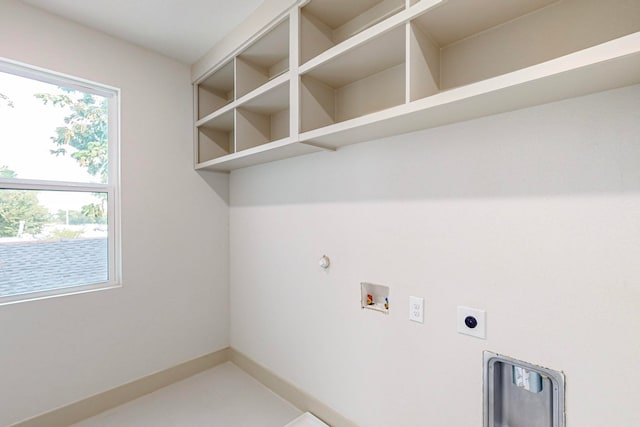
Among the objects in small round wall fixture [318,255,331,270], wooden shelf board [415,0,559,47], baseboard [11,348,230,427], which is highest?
wooden shelf board [415,0,559,47]

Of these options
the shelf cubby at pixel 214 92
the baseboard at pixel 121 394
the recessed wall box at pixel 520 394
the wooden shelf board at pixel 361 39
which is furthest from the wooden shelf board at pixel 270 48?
the baseboard at pixel 121 394

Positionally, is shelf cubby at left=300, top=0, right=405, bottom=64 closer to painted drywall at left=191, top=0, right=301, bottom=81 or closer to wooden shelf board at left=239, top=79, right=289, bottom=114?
painted drywall at left=191, top=0, right=301, bottom=81

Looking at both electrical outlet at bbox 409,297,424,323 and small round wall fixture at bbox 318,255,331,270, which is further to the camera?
small round wall fixture at bbox 318,255,331,270

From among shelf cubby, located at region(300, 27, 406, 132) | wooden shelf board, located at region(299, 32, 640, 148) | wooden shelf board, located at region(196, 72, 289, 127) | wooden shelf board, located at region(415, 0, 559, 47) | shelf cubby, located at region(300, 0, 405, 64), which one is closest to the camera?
wooden shelf board, located at region(299, 32, 640, 148)

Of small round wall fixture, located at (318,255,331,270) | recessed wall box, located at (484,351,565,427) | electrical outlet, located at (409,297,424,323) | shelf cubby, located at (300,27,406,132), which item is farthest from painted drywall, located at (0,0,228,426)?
recessed wall box, located at (484,351,565,427)

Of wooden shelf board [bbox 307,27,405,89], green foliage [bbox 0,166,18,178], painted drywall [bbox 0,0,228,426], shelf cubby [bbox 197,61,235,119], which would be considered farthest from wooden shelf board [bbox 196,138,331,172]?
green foliage [bbox 0,166,18,178]

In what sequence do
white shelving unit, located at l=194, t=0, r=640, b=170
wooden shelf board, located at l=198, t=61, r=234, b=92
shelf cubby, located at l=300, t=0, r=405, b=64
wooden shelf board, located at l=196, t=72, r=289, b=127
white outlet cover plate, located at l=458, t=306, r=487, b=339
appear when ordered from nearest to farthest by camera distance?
1. white shelving unit, located at l=194, t=0, r=640, b=170
2. white outlet cover plate, located at l=458, t=306, r=487, b=339
3. shelf cubby, located at l=300, t=0, r=405, b=64
4. wooden shelf board, located at l=196, t=72, r=289, b=127
5. wooden shelf board, located at l=198, t=61, r=234, b=92

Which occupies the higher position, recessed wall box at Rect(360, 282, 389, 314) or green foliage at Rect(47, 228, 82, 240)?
green foliage at Rect(47, 228, 82, 240)

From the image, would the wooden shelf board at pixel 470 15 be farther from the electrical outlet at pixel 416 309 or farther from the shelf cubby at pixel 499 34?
the electrical outlet at pixel 416 309

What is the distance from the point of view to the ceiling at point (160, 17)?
1.78 metres

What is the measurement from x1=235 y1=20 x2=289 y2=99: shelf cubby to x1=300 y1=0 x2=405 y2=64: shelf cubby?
238mm

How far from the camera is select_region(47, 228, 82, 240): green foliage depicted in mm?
1922

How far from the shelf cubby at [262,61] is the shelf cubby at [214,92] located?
27 cm

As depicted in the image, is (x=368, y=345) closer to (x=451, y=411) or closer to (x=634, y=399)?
(x=451, y=411)
